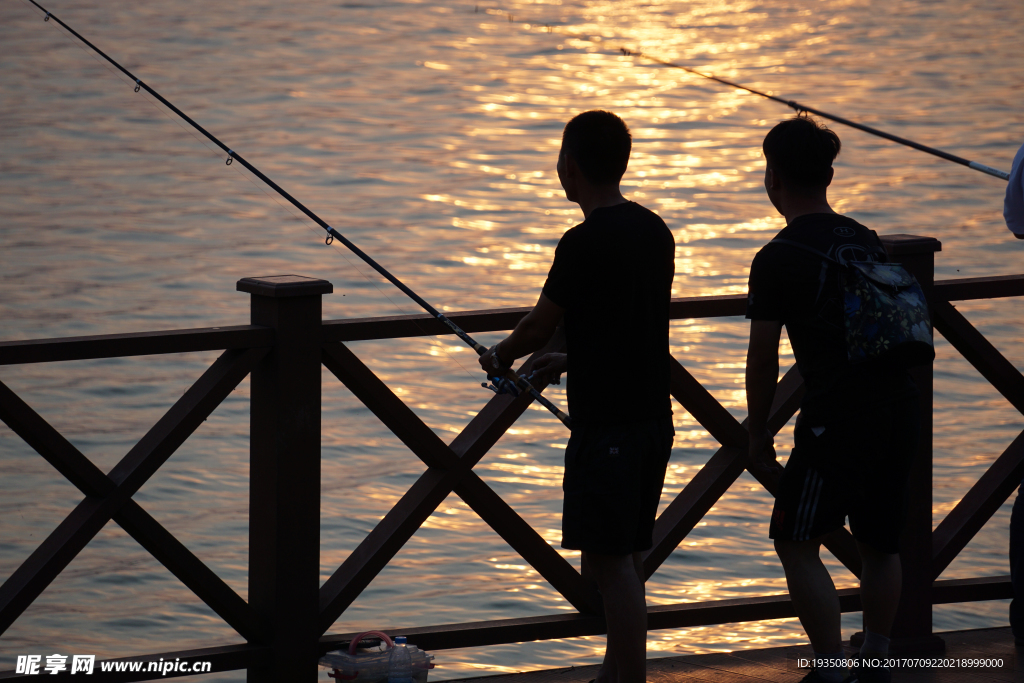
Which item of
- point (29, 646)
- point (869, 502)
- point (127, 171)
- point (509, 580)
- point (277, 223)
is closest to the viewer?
point (869, 502)

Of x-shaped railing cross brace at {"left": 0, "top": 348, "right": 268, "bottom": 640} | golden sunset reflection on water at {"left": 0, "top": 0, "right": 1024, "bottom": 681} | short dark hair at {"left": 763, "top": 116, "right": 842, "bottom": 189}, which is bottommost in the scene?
x-shaped railing cross brace at {"left": 0, "top": 348, "right": 268, "bottom": 640}

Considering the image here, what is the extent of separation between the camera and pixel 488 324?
3479mm

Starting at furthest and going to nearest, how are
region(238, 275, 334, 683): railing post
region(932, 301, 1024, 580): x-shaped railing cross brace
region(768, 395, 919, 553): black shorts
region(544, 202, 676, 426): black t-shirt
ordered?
region(932, 301, 1024, 580): x-shaped railing cross brace → region(238, 275, 334, 683): railing post → region(768, 395, 919, 553): black shorts → region(544, 202, 676, 426): black t-shirt

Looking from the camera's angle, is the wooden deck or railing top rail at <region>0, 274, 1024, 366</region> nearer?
railing top rail at <region>0, 274, 1024, 366</region>

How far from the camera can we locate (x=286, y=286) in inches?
128

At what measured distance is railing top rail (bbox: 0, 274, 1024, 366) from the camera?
3076mm

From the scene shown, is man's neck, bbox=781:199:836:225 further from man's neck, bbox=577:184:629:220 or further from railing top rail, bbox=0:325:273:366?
railing top rail, bbox=0:325:273:366

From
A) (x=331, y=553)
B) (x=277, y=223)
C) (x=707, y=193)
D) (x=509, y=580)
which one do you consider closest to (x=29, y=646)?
(x=331, y=553)

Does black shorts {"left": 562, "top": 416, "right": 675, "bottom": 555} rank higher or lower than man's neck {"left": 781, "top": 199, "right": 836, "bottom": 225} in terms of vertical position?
lower

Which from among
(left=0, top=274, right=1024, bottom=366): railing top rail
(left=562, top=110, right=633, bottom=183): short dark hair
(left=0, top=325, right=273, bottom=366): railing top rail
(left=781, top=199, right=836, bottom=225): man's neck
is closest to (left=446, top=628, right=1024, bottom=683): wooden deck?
(left=0, top=274, right=1024, bottom=366): railing top rail

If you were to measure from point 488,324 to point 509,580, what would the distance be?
2642mm

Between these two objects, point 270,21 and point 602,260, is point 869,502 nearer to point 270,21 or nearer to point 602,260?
point 602,260

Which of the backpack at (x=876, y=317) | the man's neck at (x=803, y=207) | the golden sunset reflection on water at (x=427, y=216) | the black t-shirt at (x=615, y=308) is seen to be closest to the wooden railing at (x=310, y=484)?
the black t-shirt at (x=615, y=308)

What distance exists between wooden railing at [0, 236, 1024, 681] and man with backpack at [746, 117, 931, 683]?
1.96ft
